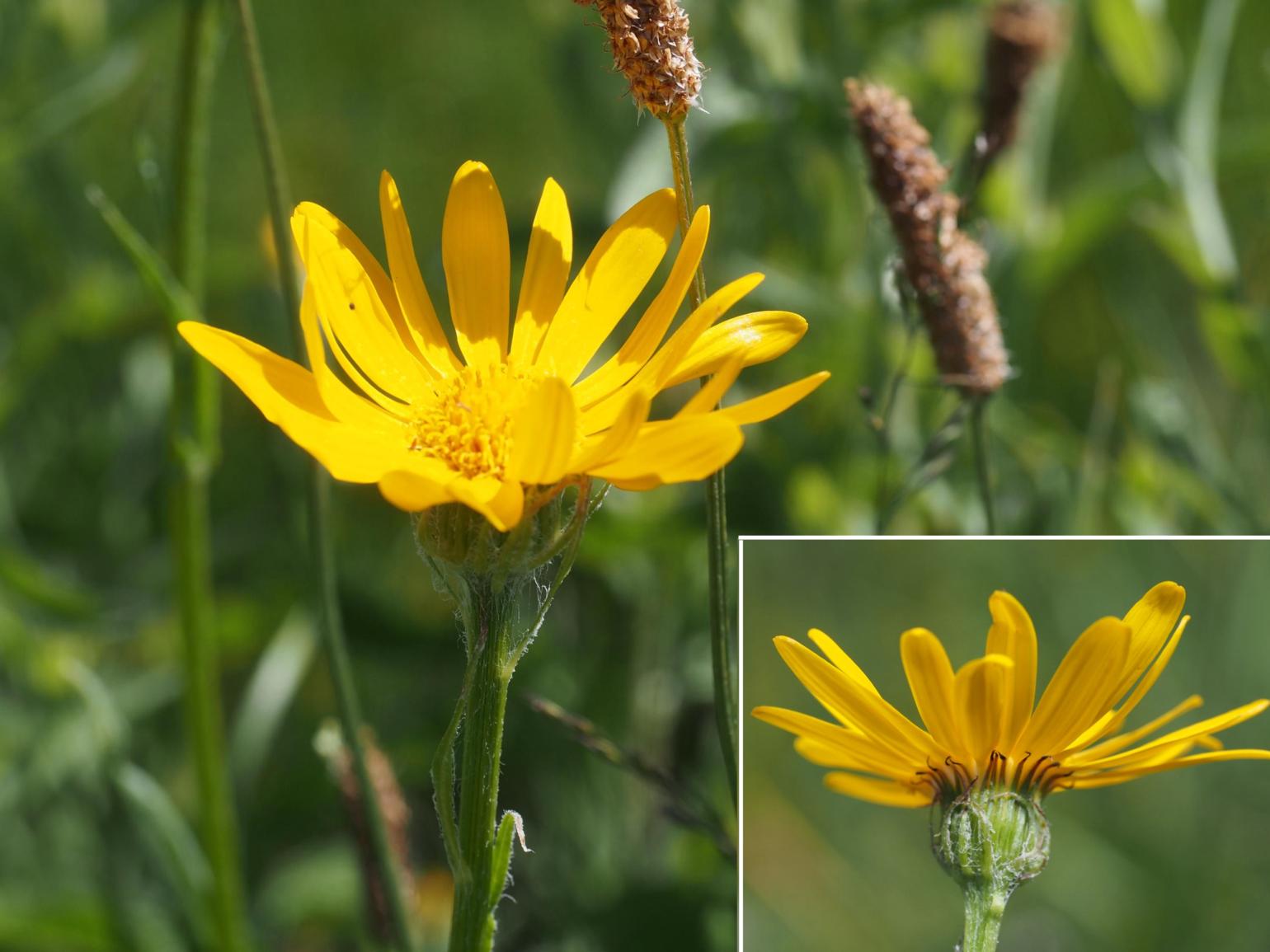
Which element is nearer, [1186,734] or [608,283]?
[1186,734]

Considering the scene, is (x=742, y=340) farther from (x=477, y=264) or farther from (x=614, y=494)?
(x=614, y=494)

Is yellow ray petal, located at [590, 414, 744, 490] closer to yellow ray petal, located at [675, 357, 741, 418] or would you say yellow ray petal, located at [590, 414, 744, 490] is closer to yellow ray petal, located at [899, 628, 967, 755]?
yellow ray petal, located at [675, 357, 741, 418]

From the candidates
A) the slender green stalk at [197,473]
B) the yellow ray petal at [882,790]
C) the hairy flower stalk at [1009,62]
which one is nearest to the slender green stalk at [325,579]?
the slender green stalk at [197,473]

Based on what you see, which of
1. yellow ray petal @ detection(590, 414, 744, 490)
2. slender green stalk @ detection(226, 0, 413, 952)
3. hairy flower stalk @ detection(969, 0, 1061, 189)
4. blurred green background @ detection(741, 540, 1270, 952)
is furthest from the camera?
blurred green background @ detection(741, 540, 1270, 952)

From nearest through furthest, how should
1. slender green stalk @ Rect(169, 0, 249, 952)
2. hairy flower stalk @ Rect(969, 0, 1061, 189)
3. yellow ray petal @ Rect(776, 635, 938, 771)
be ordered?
yellow ray petal @ Rect(776, 635, 938, 771)
slender green stalk @ Rect(169, 0, 249, 952)
hairy flower stalk @ Rect(969, 0, 1061, 189)

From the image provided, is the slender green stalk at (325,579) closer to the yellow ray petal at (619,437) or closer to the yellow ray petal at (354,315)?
the yellow ray petal at (354,315)

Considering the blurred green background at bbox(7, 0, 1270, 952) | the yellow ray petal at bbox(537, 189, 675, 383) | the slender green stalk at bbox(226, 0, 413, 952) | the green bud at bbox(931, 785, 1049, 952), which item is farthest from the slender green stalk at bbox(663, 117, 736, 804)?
the blurred green background at bbox(7, 0, 1270, 952)

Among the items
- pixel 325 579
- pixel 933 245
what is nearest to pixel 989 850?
pixel 933 245
